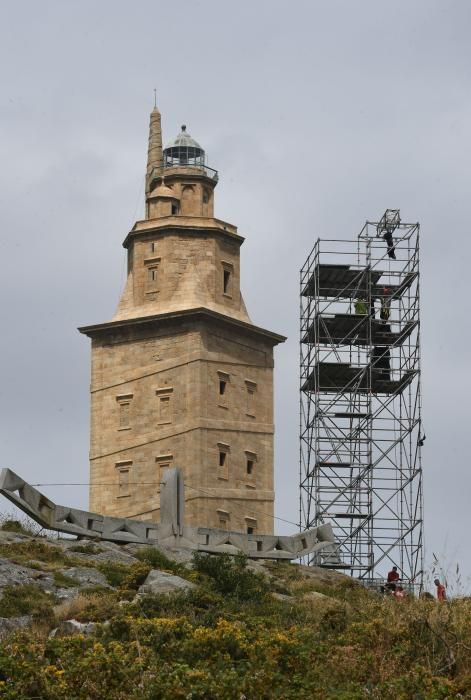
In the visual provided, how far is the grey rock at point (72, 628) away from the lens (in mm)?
31359

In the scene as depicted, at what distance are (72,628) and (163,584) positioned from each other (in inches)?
195

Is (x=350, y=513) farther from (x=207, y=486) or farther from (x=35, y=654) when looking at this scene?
(x=35, y=654)

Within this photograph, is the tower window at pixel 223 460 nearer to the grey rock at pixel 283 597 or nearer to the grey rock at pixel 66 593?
the grey rock at pixel 283 597

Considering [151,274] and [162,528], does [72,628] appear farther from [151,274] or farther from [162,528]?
[151,274]

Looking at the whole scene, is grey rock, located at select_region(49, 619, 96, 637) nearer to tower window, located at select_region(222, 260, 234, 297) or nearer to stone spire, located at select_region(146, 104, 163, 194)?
tower window, located at select_region(222, 260, 234, 297)

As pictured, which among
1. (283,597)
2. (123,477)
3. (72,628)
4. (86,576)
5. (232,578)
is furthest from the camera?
(123,477)

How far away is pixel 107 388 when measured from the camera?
74000 millimetres

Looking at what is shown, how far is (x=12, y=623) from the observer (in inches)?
1305

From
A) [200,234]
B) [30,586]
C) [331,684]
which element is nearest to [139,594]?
[30,586]

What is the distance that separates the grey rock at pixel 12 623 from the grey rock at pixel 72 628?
820 millimetres

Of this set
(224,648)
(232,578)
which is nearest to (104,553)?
(232,578)

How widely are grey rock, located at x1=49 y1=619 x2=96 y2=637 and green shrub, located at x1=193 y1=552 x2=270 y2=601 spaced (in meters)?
6.28

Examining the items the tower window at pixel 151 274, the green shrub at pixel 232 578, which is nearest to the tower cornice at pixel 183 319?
the tower window at pixel 151 274

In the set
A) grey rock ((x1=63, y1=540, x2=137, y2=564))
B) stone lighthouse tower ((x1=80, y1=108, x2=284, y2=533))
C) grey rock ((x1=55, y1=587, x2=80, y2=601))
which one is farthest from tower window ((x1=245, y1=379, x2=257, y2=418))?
grey rock ((x1=55, y1=587, x2=80, y2=601))
